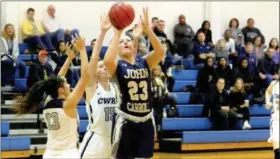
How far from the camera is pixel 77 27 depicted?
1389cm

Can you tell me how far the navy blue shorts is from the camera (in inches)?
194

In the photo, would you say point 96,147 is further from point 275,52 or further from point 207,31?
point 275,52

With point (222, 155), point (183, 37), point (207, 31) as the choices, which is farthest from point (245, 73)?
point (222, 155)

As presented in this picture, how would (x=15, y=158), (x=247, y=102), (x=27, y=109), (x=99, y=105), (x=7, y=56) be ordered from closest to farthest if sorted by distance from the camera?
(x=27, y=109), (x=99, y=105), (x=15, y=158), (x=7, y=56), (x=247, y=102)

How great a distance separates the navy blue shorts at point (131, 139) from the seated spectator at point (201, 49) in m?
8.50

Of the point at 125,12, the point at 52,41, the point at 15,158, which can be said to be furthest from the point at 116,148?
the point at 52,41

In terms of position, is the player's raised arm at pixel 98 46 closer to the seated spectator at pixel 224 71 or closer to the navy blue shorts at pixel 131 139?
the navy blue shorts at pixel 131 139

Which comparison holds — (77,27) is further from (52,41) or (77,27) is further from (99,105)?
(99,105)

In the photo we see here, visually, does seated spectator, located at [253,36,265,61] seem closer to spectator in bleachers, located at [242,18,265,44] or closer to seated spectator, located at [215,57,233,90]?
spectator in bleachers, located at [242,18,265,44]

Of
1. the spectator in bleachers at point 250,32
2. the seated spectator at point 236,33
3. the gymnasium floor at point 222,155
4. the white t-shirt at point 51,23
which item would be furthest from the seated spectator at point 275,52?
the white t-shirt at point 51,23

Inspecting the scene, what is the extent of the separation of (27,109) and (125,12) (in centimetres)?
127

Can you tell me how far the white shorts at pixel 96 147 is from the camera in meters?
5.28

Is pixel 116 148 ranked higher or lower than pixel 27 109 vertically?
lower

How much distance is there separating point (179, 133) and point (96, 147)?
18.1 ft
